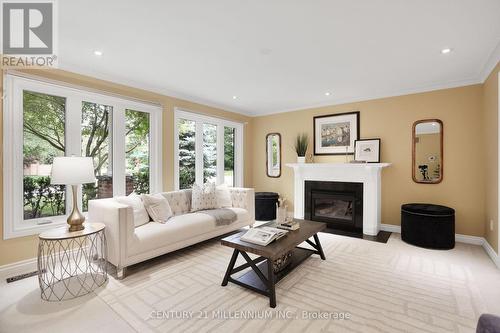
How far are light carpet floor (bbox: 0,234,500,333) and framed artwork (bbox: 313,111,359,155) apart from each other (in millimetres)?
2267

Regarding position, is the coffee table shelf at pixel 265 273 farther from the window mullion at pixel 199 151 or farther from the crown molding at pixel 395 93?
the crown molding at pixel 395 93

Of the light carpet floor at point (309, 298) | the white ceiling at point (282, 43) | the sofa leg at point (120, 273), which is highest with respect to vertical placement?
the white ceiling at point (282, 43)

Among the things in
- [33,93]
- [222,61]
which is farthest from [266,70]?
[33,93]

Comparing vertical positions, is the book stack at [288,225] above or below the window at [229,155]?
below

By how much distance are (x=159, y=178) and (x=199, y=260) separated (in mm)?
1684

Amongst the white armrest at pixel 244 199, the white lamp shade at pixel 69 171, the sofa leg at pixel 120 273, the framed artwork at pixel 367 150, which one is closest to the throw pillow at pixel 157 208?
the sofa leg at pixel 120 273

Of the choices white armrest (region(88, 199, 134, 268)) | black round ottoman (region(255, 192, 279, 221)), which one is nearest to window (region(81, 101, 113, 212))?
white armrest (region(88, 199, 134, 268))

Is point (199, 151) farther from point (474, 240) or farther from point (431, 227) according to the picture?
point (474, 240)

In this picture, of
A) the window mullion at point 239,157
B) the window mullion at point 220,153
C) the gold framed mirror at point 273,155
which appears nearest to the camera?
the window mullion at point 220,153

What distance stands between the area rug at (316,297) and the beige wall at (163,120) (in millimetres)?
1231

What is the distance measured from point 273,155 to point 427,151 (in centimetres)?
299

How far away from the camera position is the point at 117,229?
254 cm

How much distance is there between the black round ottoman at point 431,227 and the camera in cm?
336

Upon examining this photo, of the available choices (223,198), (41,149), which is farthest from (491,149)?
(41,149)
